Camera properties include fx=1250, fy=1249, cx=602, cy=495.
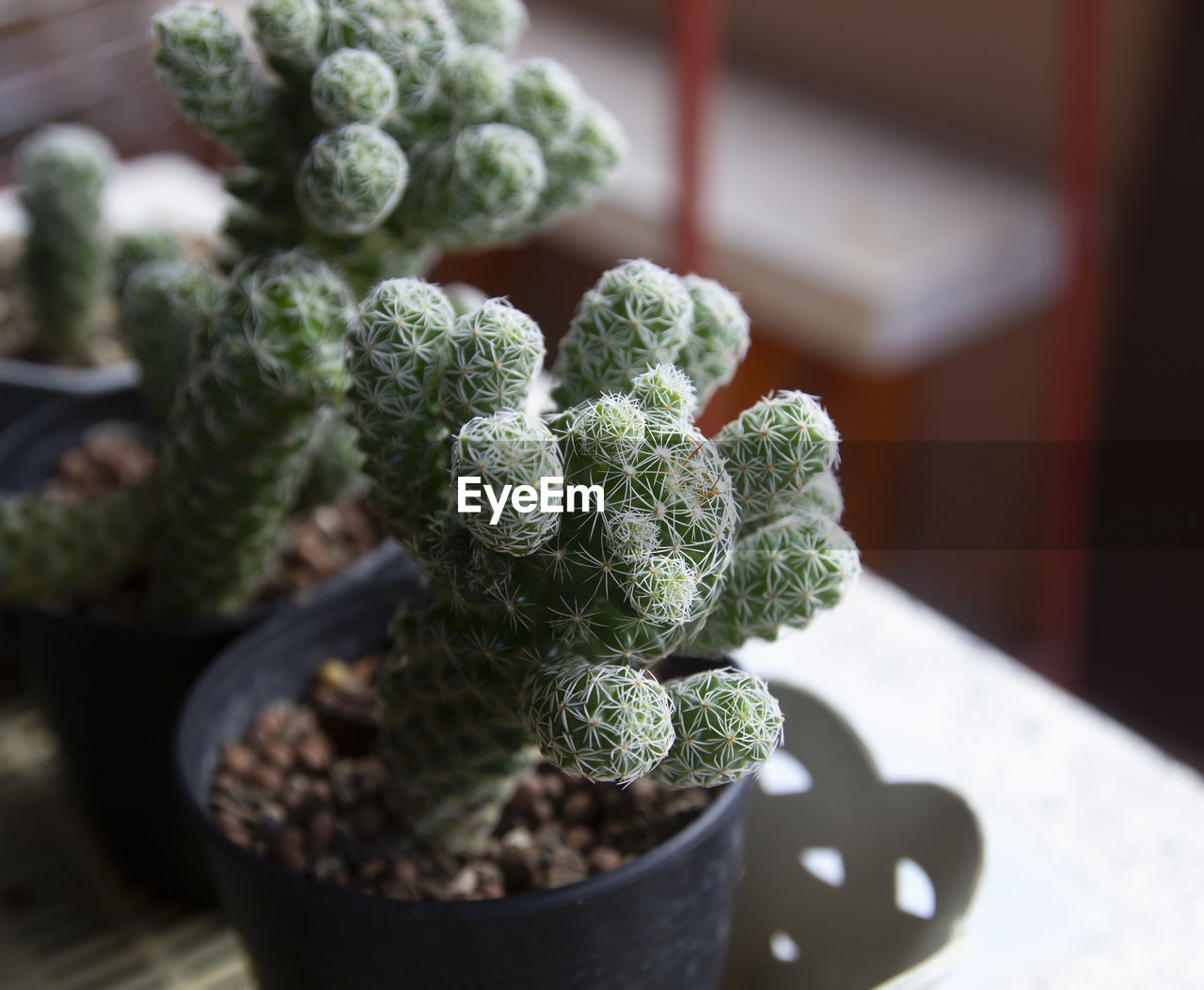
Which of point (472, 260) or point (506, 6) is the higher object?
point (506, 6)

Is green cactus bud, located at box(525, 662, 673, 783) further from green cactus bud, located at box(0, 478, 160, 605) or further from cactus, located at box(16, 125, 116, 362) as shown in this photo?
cactus, located at box(16, 125, 116, 362)

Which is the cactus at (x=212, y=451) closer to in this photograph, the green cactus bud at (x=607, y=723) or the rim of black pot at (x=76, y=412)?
the rim of black pot at (x=76, y=412)

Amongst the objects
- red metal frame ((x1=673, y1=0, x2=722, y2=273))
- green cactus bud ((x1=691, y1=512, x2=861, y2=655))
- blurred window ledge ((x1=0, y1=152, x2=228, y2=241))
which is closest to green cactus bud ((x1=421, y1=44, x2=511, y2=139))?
green cactus bud ((x1=691, y1=512, x2=861, y2=655))

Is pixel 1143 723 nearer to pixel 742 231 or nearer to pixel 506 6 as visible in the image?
pixel 742 231

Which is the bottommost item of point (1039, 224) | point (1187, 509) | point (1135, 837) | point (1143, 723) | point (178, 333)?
point (1143, 723)

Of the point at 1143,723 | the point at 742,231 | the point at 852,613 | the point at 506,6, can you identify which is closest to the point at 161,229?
the point at 506,6

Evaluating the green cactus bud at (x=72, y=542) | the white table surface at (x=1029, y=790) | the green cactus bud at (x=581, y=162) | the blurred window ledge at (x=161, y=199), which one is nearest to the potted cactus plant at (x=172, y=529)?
the green cactus bud at (x=72, y=542)
